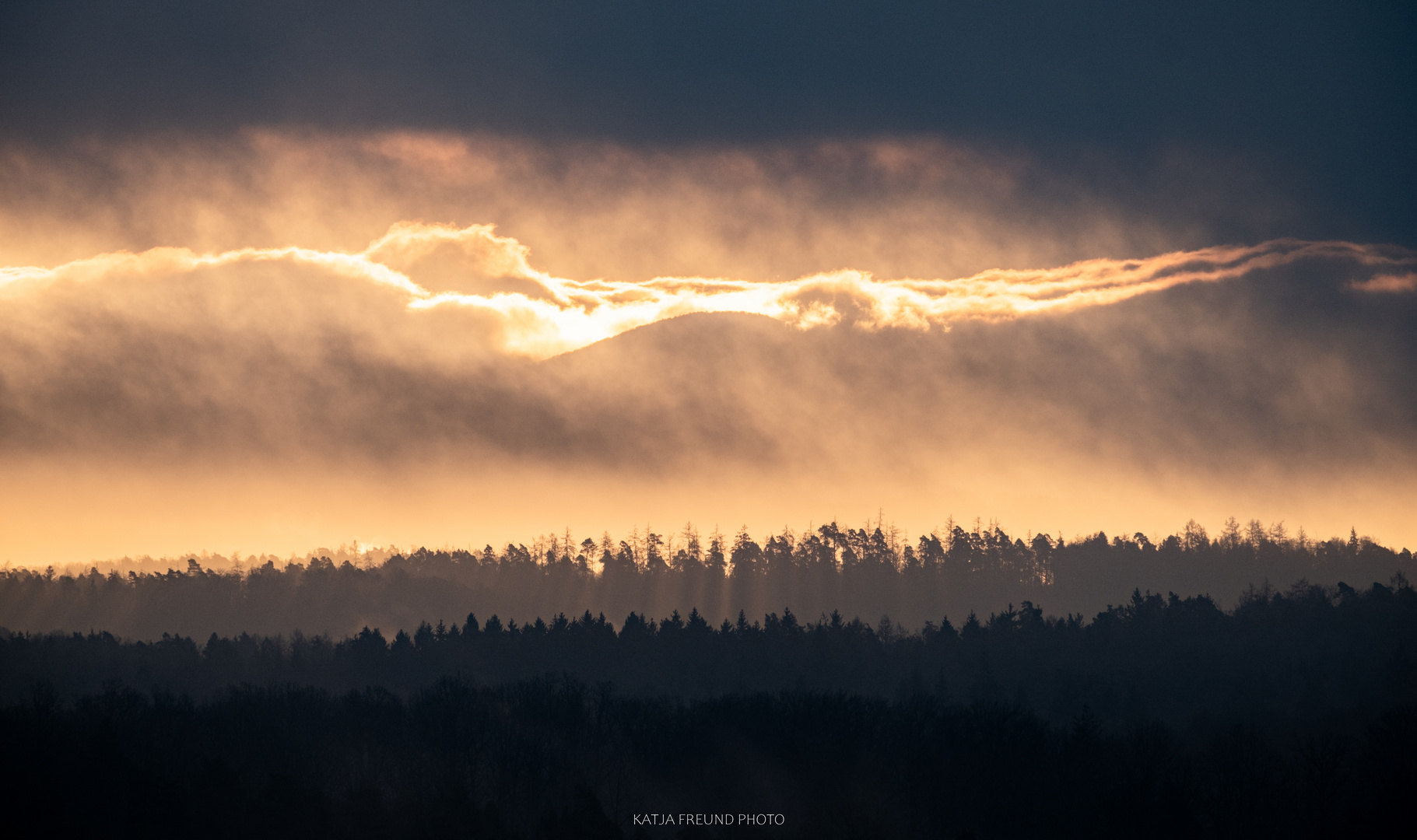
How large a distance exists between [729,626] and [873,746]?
7142cm

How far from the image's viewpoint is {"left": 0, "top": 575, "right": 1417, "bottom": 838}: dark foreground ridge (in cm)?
8031

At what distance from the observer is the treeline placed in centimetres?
13775

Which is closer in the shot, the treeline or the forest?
the forest

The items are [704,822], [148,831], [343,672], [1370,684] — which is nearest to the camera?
[148,831]

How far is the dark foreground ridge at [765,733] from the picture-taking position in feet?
263

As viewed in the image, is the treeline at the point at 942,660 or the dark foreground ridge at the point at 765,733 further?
the treeline at the point at 942,660

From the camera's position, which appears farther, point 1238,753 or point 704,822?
point 1238,753

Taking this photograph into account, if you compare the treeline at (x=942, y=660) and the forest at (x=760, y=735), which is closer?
the forest at (x=760, y=735)

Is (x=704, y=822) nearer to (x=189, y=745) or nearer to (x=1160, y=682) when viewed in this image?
(x=189, y=745)

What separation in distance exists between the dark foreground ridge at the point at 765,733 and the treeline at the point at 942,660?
22.1 inches

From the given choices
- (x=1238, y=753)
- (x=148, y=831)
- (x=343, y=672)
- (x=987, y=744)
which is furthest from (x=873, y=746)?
(x=343, y=672)

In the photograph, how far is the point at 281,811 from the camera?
75438mm

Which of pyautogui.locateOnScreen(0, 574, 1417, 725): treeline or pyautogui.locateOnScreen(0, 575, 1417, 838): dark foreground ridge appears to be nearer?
pyautogui.locateOnScreen(0, 575, 1417, 838): dark foreground ridge

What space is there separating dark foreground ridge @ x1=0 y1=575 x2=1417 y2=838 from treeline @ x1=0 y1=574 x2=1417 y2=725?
56 centimetres
